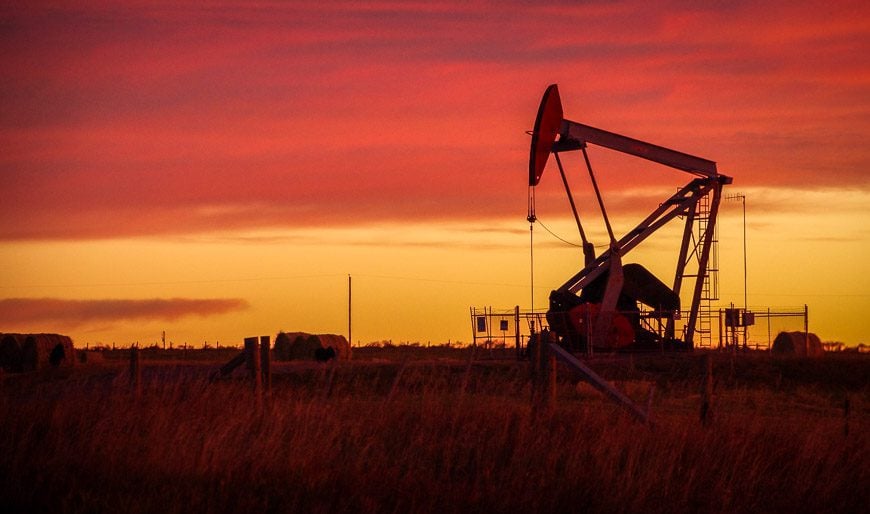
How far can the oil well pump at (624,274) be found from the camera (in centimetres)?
3322

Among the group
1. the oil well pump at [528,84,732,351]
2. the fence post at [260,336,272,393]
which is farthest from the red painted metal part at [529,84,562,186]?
the fence post at [260,336,272,393]

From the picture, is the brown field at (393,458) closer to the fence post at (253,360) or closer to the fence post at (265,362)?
the fence post at (253,360)

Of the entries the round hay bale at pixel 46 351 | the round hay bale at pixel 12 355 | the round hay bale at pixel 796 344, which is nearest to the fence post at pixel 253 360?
the round hay bale at pixel 46 351

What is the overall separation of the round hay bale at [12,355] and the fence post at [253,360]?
95.1ft

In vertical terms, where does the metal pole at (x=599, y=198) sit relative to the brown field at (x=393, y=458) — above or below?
above

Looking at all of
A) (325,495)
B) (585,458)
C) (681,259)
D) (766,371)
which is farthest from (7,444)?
(681,259)

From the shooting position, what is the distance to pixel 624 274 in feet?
115

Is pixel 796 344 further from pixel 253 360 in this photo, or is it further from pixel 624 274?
pixel 253 360

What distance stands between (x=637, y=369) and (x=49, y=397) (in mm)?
16651

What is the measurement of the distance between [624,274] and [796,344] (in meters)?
11.3

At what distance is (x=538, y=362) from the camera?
13297 millimetres

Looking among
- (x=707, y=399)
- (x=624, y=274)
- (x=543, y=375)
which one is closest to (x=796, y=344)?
(x=624, y=274)

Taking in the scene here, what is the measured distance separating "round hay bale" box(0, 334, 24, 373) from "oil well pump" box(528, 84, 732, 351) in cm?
1964

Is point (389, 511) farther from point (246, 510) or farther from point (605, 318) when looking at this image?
point (605, 318)
